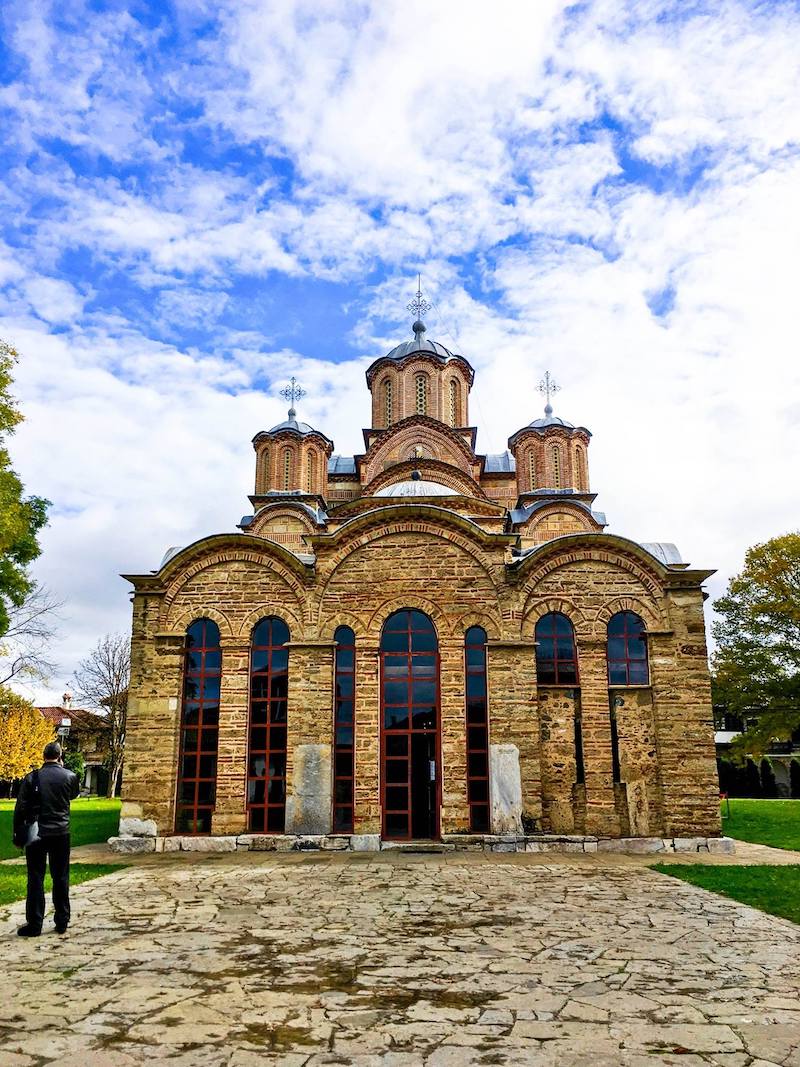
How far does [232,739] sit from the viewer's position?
13625 millimetres

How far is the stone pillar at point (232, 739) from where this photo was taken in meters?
13.3

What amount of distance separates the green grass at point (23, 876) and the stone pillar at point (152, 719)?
6.57ft

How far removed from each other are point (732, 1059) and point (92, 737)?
4130 cm

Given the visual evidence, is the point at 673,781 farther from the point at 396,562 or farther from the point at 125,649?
the point at 125,649

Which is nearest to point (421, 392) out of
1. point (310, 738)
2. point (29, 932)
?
point (310, 738)

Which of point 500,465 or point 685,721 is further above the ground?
point 500,465

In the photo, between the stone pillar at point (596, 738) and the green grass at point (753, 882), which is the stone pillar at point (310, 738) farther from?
the green grass at point (753, 882)

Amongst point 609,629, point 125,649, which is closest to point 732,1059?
point 609,629

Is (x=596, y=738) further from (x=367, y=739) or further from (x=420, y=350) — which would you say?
(x=420, y=350)

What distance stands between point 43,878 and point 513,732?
26.9 feet

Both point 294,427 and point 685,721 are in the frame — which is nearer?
point 685,721

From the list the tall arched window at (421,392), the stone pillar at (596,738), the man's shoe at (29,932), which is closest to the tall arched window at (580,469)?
the tall arched window at (421,392)

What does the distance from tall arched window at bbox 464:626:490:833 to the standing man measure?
7.59 meters

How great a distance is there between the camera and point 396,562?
46.8 ft
